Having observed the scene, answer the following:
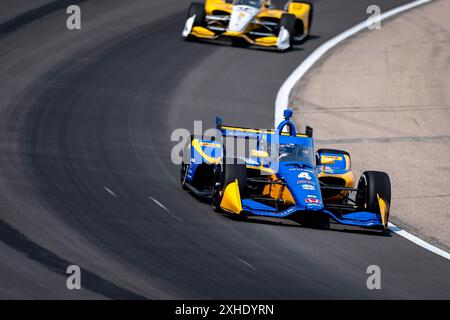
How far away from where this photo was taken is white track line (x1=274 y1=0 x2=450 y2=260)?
18078 mm

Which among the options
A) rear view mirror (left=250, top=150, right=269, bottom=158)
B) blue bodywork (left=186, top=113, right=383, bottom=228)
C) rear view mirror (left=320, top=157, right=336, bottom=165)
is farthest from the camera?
rear view mirror (left=320, top=157, right=336, bottom=165)

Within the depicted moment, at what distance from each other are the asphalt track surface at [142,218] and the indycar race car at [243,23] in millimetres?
2584

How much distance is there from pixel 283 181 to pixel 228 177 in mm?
979

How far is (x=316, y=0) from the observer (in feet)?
127

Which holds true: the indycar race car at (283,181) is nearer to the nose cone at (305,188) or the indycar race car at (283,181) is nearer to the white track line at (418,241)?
the nose cone at (305,188)

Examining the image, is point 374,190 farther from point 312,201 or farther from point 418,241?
point 312,201

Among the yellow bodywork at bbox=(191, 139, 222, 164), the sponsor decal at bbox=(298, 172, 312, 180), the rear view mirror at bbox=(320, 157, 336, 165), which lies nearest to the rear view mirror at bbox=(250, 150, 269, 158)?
the yellow bodywork at bbox=(191, 139, 222, 164)

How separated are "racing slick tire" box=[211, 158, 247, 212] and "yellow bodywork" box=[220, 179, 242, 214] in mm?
67

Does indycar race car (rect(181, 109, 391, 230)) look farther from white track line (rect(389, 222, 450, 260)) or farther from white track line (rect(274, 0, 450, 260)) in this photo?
white track line (rect(274, 0, 450, 260))

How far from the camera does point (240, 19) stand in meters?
30.7

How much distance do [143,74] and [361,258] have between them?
13.1 meters

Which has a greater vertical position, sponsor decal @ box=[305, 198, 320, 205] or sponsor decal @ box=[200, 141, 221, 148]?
sponsor decal @ box=[200, 141, 221, 148]

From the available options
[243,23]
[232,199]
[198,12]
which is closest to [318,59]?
[243,23]

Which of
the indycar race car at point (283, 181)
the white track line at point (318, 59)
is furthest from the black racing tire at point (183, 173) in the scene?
the white track line at point (318, 59)
